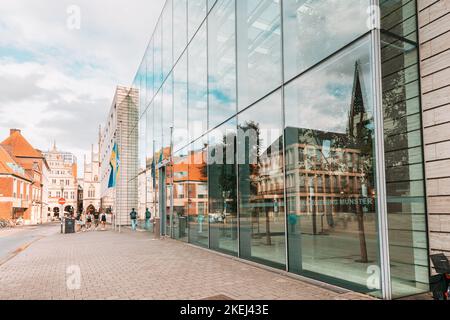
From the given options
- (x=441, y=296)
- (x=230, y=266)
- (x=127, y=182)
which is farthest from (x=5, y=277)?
(x=127, y=182)

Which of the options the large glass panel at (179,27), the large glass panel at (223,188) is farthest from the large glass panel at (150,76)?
the large glass panel at (223,188)

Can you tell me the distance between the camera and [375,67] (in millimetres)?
6359

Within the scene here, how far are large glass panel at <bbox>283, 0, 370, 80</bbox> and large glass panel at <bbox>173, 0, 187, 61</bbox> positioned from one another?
350 inches

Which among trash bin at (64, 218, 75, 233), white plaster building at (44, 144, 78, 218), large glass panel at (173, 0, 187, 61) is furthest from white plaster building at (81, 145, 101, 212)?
large glass panel at (173, 0, 187, 61)

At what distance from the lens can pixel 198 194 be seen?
1473 centimetres

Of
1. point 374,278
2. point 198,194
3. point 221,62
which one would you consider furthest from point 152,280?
point 221,62

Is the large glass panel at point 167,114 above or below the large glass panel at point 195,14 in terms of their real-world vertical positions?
below

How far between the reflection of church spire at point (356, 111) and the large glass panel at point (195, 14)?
9320mm

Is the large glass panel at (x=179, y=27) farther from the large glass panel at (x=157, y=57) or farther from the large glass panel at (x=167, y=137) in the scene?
the large glass panel at (x=157, y=57)

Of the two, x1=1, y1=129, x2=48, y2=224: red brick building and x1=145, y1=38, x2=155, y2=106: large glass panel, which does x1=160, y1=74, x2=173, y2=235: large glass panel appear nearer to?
x1=145, y1=38, x2=155, y2=106: large glass panel

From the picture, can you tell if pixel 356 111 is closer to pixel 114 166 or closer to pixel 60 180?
pixel 114 166

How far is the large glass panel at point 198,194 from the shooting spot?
13886 mm

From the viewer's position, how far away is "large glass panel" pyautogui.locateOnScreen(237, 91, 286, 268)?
9.05 m

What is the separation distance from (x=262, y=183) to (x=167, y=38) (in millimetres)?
13230
